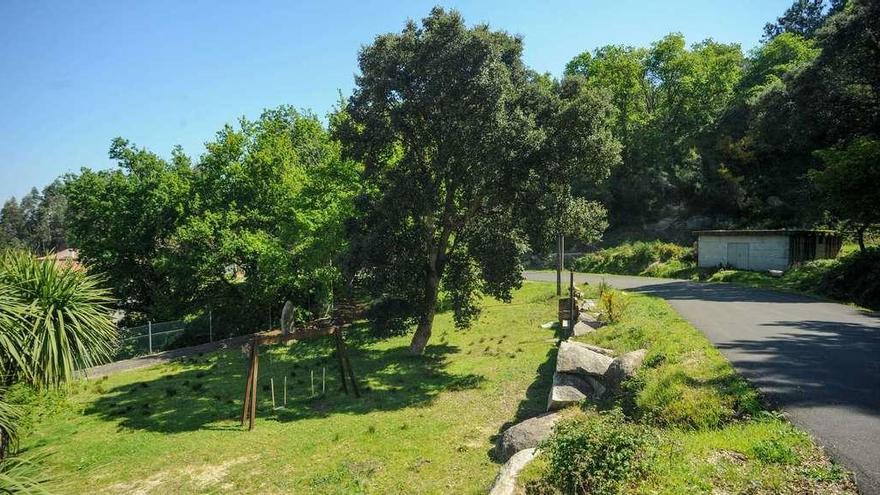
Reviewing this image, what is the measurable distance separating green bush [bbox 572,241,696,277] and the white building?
2293 millimetres

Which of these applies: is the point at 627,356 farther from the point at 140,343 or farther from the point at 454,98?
the point at 140,343

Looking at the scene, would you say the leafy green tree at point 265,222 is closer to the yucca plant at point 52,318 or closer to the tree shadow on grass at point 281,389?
the tree shadow on grass at point 281,389

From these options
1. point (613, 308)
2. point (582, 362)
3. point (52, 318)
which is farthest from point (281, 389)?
point (613, 308)

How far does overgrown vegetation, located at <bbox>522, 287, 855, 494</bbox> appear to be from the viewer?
614cm

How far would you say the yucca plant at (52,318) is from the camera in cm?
1007

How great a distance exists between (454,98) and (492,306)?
16696 mm

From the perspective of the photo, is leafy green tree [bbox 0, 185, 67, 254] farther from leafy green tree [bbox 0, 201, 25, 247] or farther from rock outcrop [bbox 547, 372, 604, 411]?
rock outcrop [bbox 547, 372, 604, 411]

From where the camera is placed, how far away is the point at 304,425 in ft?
45.0

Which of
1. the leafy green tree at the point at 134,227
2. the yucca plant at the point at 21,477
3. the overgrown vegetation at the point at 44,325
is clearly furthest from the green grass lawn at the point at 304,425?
the leafy green tree at the point at 134,227

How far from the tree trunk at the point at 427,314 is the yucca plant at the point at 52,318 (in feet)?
39.1

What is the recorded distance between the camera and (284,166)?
3112cm

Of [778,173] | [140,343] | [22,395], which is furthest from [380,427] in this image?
[778,173]

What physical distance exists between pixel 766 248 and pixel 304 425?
3427 centimetres

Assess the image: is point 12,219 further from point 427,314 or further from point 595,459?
point 595,459
